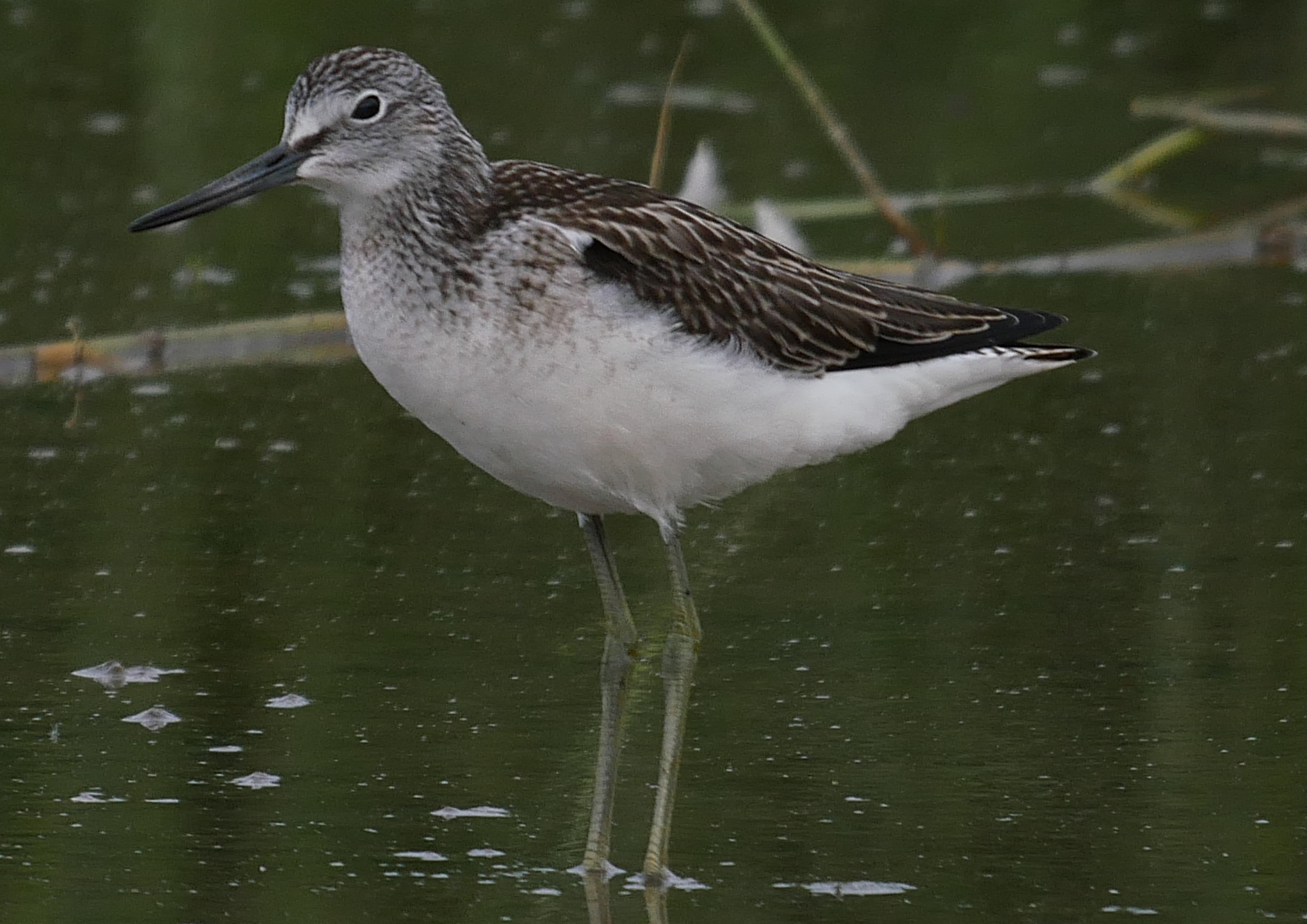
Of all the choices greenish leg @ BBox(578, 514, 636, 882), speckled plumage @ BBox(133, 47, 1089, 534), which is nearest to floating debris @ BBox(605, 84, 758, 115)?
speckled plumage @ BBox(133, 47, 1089, 534)

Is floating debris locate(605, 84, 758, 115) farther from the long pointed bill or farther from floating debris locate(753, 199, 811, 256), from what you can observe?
the long pointed bill

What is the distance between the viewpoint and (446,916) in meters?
4.68

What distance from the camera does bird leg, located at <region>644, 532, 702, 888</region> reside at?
505 cm

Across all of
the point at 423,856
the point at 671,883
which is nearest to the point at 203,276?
the point at 423,856

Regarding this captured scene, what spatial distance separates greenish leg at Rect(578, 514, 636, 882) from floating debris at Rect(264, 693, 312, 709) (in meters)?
0.71

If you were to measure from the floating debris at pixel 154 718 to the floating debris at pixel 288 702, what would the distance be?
22 centimetres

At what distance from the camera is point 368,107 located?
18.8ft

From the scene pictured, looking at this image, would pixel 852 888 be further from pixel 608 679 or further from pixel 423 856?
pixel 608 679

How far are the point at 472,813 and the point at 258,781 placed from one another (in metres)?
0.51

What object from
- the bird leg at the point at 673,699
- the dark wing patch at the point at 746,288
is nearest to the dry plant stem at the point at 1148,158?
the dark wing patch at the point at 746,288

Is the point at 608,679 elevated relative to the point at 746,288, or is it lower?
lower

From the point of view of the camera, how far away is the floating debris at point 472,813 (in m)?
5.21

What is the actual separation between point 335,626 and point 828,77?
6.54m

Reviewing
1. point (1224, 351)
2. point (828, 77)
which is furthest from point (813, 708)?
point (828, 77)
